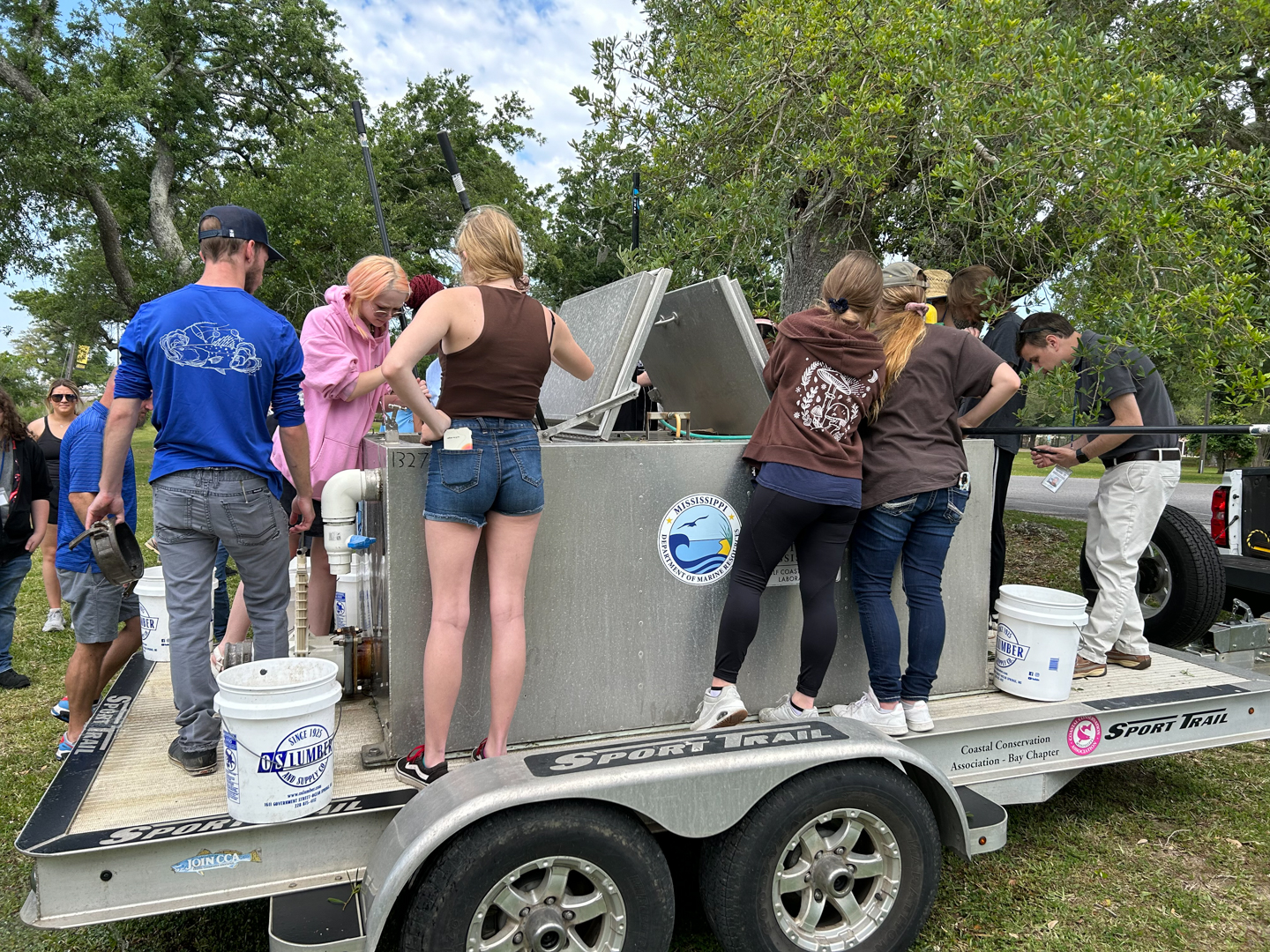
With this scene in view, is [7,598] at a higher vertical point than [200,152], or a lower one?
lower

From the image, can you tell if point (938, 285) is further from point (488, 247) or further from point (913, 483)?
point (488, 247)

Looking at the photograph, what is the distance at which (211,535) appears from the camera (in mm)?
2730

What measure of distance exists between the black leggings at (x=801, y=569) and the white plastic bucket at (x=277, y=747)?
4.40ft

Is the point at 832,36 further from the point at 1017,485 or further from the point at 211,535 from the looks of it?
the point at 1017,485

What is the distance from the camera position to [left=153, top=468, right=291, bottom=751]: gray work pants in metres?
2.65

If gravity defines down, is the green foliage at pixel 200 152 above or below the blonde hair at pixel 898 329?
above

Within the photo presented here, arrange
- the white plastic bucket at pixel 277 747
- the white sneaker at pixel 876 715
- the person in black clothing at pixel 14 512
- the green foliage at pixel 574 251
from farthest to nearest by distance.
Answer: the green foliage at pixel 574 251, the person in black clothing at pixel 14 512, the white sneaker at pixel 876 715, the white plastic bucket at pixel 277 747

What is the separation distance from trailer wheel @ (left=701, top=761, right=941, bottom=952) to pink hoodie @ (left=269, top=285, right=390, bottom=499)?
86.4 inches

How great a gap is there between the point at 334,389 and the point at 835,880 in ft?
8.66

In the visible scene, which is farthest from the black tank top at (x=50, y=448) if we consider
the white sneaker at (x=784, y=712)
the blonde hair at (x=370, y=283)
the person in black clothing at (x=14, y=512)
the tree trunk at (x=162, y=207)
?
the tree trunk at (x=162, y=207)

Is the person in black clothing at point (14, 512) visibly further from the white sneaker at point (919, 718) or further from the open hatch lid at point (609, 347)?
the white sneaker at point (919, 718)

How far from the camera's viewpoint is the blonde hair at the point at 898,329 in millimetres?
3160

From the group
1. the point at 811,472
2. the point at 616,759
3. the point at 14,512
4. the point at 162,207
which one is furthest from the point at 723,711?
the point at 162,207

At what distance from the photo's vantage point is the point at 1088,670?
375cm
